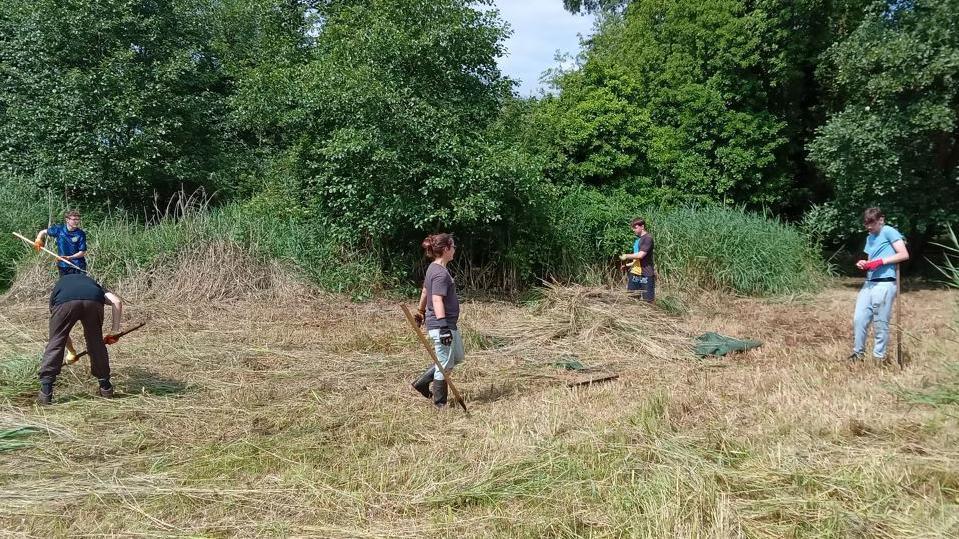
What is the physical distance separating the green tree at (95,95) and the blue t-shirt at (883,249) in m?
13.6

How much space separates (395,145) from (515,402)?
19.9 feet

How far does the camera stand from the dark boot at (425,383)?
5293 millimetres

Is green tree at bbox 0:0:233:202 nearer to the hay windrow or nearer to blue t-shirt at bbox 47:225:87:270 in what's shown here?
blue t-shirt at bbox 47:225:87:270

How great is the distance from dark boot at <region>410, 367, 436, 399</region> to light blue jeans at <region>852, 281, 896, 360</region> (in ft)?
14.1

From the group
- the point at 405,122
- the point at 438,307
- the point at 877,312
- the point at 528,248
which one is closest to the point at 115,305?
the point at 438,307

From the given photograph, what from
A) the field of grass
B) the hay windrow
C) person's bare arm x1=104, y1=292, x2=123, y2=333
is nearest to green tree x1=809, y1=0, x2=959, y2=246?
the field of grass

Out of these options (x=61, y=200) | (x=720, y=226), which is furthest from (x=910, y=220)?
(x=61, y=200)

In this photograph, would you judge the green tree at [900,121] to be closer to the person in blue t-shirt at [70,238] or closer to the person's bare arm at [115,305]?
the person's bare arm at [115,305]

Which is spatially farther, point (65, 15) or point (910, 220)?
point (65, 15)

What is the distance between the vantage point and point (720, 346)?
6.96 meters

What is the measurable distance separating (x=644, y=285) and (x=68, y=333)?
6.87 metres

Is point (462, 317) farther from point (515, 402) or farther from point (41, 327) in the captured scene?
point (41, 327)

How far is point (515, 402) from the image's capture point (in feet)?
17.5

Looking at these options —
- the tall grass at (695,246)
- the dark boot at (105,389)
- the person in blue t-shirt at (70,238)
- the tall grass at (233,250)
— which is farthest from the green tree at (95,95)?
the dark boot at (105,389)
